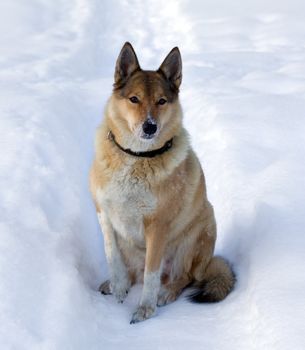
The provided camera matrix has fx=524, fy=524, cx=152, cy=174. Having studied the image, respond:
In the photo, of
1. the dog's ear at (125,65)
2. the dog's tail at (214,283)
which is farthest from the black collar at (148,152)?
the dog's tail at (214,283)

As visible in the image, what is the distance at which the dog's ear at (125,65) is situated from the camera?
3470 mm

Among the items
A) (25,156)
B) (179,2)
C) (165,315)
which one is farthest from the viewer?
(179,2)

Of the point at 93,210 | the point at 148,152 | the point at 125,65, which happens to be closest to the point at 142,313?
the point at 148,152

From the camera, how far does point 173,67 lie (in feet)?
11.8

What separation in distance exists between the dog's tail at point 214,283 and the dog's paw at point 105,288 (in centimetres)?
57

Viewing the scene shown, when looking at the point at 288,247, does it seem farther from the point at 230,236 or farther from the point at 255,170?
the point at 255,170

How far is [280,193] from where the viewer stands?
4.19 metres

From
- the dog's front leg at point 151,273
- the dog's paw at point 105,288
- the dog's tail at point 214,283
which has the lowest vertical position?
the dog's paw at point 105,288

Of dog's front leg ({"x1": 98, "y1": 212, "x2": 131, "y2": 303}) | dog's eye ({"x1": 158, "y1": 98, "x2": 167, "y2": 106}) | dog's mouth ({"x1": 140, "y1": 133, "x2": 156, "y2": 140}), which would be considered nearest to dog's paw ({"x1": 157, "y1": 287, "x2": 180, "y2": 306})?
dog's front leg ({"x1": 98, "y1": 212, "x2": 131, "y2": 303})

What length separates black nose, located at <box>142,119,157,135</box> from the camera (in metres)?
3.26

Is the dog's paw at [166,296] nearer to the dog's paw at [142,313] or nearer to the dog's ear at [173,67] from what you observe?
the dog's paw at [142,313]

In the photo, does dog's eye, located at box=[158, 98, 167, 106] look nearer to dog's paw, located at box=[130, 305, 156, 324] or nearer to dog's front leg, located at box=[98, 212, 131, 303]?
dog's front leg, located at box=[98, 212, 131, 303]

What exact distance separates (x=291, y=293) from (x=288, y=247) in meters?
0.57

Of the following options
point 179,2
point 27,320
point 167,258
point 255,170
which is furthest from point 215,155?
point 179,2
